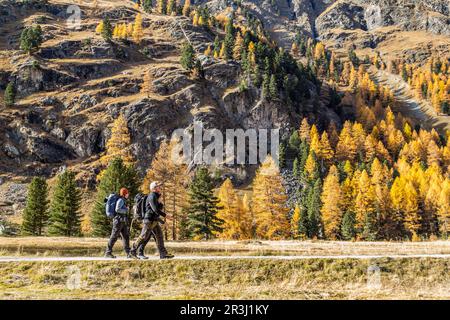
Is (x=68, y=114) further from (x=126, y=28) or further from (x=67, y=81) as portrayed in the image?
(x=126, y=28)

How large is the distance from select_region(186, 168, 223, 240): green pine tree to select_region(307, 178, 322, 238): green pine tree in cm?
2038

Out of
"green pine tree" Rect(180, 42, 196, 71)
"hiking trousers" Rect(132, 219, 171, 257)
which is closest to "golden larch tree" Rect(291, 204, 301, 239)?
"hiking trousers" Rect(132, 219, 171, 257)

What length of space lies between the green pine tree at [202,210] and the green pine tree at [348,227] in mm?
Result: 24789

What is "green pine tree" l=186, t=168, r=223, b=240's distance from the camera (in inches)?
2061

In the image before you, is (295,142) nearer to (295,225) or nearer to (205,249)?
(295,225)

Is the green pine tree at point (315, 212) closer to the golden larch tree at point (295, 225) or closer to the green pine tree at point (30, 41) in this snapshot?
the golden larch tree at point (295, 225)

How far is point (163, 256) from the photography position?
16.3 meters

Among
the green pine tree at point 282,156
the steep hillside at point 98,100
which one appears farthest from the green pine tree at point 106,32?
the green pine tree at point 282,156

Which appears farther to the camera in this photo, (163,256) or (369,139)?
(369,139)

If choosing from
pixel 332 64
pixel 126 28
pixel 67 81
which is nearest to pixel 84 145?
pixel 67 81

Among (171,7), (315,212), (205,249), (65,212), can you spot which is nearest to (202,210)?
(65,212)

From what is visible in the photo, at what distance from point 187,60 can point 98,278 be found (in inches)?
4518

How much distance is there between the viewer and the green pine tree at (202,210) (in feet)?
172

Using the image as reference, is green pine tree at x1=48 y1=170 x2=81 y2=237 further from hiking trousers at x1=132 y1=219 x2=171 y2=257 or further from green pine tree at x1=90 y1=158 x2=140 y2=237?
hiking trousers at x1=132 y1=219 x2=171 y2=257
